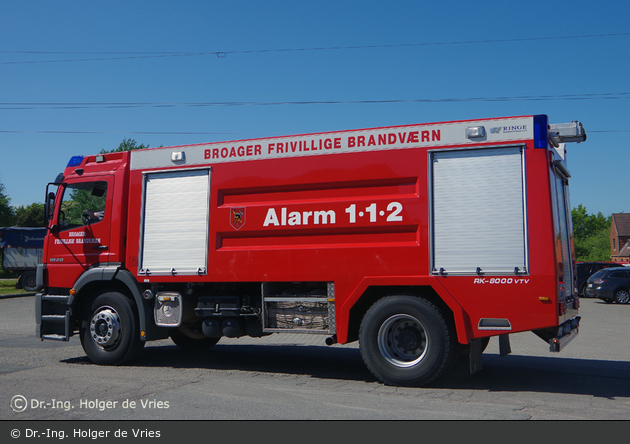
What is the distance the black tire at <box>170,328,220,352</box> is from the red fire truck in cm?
91

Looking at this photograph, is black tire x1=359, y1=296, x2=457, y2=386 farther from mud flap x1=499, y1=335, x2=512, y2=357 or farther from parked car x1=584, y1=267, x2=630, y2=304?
parked car x1=584, y1=267, x2=630, y2=304

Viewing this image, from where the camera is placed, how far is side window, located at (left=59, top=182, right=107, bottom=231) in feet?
28.7

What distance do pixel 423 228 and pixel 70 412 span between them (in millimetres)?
4272

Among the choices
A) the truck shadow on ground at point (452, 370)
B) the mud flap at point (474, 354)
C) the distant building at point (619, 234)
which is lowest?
the truck shadow on ground at point (452, 370)

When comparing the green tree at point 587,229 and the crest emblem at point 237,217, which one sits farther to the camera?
the green tree at point 587,229

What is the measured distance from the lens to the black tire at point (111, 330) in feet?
26.8

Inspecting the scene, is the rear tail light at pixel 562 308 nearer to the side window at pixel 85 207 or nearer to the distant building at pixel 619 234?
the side window at pixel 85 207

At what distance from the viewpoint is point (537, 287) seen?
19.9 feet

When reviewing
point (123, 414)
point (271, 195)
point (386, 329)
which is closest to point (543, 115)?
point (386, 329)

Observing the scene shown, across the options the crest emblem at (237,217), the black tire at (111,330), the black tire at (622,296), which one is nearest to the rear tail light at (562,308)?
the crest emblem at (237,217)

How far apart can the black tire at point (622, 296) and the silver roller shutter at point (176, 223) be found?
20.5 m

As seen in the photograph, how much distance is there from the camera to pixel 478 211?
6480 mm

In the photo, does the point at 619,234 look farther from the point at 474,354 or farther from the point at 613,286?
the point at 474,354
